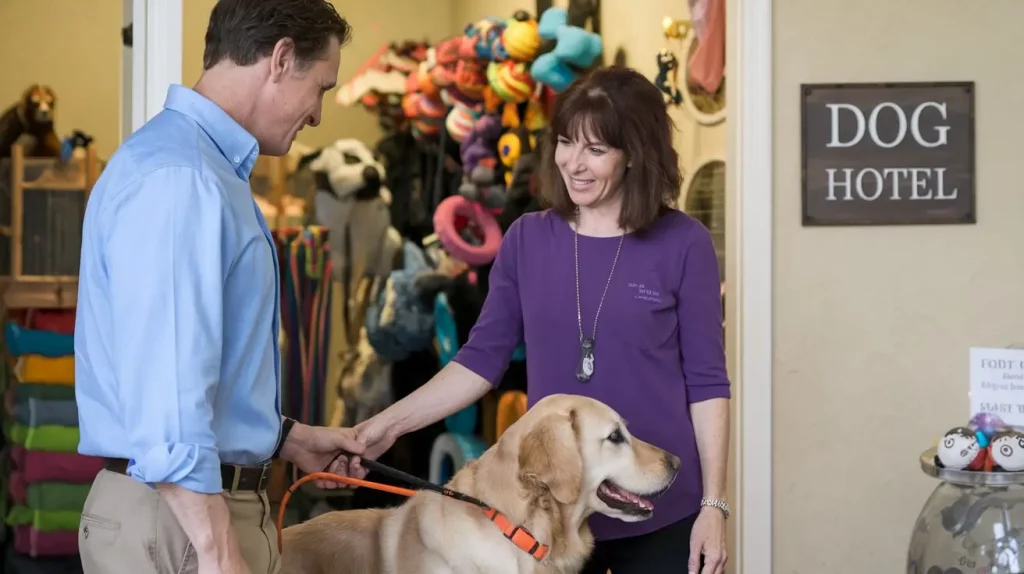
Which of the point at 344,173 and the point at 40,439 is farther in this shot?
the point at 344,173

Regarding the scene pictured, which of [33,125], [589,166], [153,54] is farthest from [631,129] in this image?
[33,125]

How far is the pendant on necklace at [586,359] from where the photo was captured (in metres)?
2.14

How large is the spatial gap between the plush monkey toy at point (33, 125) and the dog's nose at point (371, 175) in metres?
1.07

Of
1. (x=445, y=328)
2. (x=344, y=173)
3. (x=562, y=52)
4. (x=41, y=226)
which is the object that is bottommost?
(x=445, y=328)

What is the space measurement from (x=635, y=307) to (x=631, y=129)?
31cm

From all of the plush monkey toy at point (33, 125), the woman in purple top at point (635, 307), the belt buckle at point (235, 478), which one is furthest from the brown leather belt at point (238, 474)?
the plush monkey toy at point (33, 125)

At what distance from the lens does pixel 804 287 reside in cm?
306

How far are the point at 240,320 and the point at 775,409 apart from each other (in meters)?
1.89

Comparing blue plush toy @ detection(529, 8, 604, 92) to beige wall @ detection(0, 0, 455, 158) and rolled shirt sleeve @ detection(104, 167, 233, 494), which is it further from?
rolled shirt sleeve @ detection(104, 167, 233, 494)

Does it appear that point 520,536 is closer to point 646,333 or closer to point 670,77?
point 646,333

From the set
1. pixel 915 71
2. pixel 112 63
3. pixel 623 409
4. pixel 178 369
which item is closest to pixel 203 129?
pixel 178 369

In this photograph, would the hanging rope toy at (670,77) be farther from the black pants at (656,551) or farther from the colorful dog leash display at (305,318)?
the black pants at (656,551)

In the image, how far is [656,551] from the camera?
2.12 m

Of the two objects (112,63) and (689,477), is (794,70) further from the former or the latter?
(112,63)
